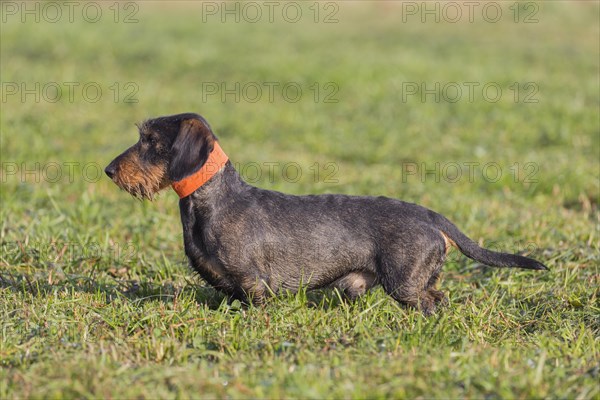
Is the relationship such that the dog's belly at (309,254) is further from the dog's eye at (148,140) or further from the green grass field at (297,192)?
the dog's eye at (148,140)

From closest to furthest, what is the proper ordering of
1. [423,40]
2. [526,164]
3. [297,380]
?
[297,380] → [526,164] → [423,40]

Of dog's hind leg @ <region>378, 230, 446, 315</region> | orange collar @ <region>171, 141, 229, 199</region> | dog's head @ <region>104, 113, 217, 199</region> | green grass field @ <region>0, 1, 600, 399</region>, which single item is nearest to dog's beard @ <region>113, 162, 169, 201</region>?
dog's head @ <region>104, 113, 217, 199</region>

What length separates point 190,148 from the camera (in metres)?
4.84

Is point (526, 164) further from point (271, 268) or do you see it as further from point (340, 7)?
point (340, 7)

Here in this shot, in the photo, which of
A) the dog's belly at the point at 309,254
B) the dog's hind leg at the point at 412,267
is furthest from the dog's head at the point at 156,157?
the dog's hind leg at the point at 412,267

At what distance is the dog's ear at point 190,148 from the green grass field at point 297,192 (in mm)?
866

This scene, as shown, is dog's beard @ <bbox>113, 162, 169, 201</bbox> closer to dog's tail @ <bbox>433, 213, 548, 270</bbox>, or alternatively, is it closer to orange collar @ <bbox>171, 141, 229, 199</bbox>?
orange collar @ <bbox>171, 141, 229, 199</bbox>

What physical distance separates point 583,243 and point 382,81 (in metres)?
8.81

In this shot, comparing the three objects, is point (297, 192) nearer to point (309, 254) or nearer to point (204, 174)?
point (309, 254)

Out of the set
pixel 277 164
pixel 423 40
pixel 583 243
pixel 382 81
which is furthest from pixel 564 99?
pixel 423 40

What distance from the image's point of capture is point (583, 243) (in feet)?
21.7

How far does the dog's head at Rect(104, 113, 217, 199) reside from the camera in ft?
16.0

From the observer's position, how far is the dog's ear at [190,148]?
4.84m

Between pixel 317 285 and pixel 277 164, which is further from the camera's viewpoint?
pixel 277 164
